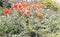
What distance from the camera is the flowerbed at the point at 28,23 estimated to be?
491 centimetres

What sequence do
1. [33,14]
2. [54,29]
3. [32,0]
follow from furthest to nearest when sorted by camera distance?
[32,0], [33,14], [54,29]

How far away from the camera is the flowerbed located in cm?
491

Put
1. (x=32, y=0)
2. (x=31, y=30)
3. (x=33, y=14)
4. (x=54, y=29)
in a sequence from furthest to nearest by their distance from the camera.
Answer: (x=32, y=0), (x=33, y=14), (x=54, y=29), (x=31, y=30)

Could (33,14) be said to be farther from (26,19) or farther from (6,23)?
(6,23)

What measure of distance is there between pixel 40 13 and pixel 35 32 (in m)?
0.79

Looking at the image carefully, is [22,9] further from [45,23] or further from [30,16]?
[45,23]

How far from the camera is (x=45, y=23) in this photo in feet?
17.6

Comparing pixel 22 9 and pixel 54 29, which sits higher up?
pixel 22 9

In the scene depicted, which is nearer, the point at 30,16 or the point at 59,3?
the point at 30,16

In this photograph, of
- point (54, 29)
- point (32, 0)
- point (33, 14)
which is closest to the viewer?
point (54, 29)

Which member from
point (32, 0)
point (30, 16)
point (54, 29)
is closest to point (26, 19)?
point (30, 16)

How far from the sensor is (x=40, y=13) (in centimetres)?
557

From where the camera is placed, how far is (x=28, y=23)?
5258mm

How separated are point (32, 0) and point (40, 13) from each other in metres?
2.33
